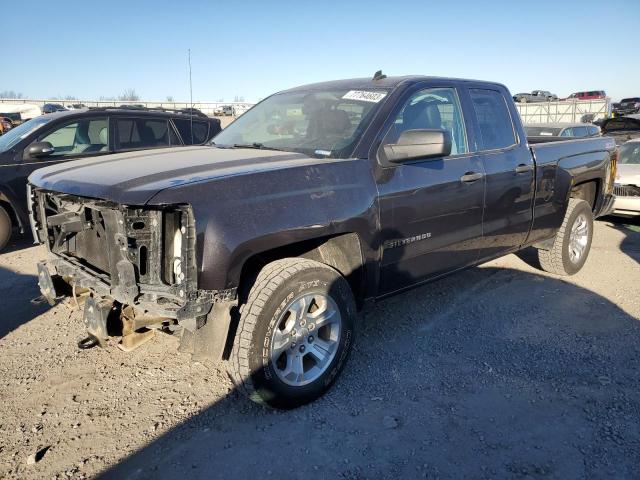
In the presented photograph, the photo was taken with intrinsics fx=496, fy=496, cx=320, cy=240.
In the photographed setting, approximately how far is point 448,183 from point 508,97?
1.57 metres

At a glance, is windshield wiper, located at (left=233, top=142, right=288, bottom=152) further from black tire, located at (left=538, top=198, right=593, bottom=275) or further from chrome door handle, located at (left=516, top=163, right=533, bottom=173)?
black tire, located at (left=538, top=198, right=593, bottom=275)

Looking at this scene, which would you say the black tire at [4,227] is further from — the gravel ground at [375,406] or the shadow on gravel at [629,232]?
the shadow on gravel at [629,232]

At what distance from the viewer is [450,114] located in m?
3.97

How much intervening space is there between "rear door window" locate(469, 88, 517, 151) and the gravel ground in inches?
59.8

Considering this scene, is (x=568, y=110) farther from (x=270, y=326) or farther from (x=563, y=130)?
(x=270, y=326)

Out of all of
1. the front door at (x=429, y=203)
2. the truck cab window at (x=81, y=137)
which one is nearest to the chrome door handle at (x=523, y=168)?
the front door at (x=429, y=203)

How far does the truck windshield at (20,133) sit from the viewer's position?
21.3ft

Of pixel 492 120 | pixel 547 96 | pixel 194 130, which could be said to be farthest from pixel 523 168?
pixel 547 96

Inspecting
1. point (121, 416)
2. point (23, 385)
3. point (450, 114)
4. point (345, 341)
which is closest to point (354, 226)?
point (345, 341)

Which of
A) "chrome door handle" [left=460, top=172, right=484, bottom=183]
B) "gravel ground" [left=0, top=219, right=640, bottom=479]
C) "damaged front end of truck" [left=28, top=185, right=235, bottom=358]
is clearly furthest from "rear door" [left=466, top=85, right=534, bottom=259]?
"damaged front end of truck" [left=28, top=185, right=235, bottom=358]

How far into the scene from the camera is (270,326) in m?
2.82

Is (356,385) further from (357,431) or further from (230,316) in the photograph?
(230,316)

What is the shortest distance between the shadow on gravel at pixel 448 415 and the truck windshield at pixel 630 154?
235 inches

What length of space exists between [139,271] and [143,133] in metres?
5.13
